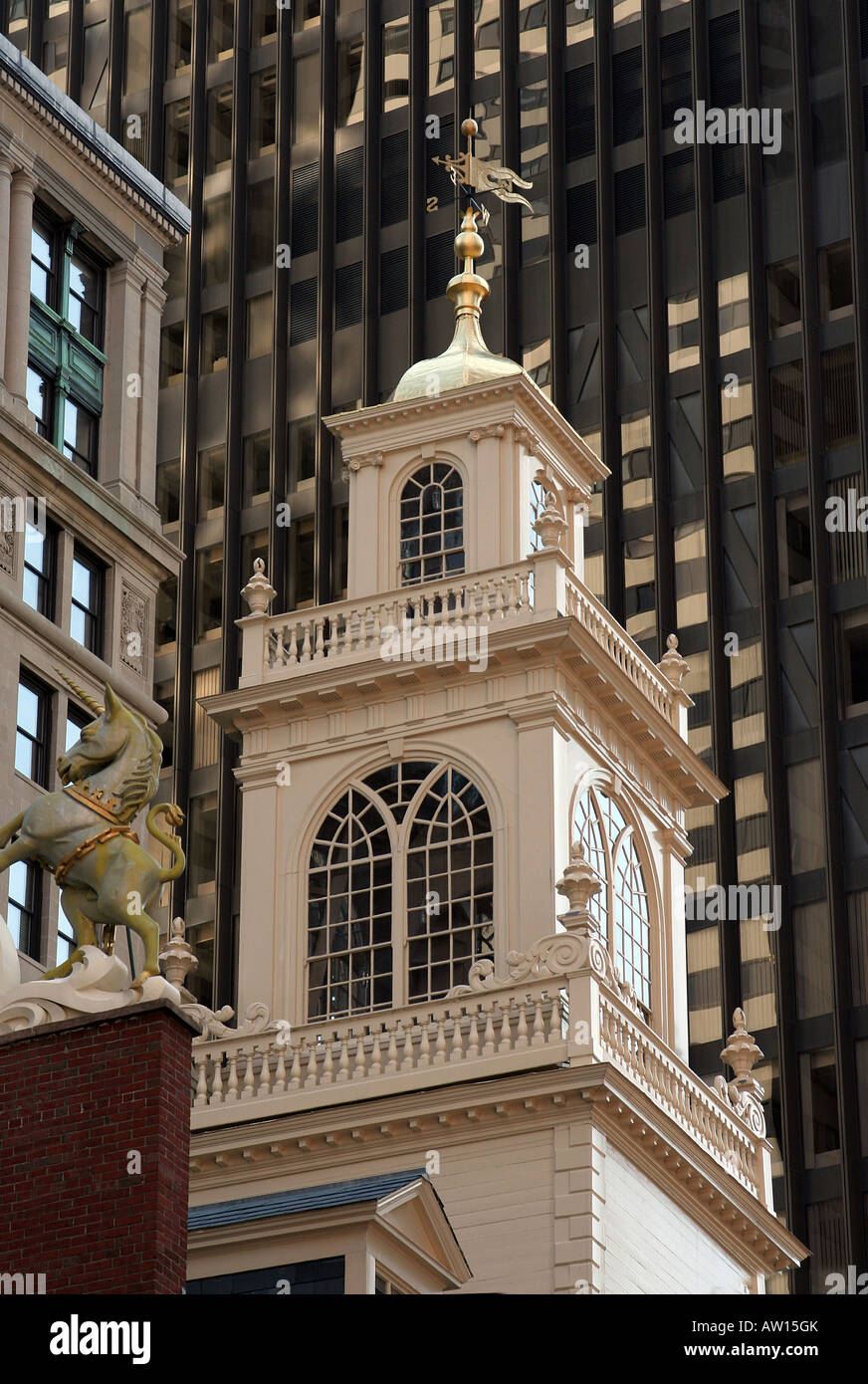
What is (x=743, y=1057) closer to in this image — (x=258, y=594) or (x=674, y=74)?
(x=258, y=594)

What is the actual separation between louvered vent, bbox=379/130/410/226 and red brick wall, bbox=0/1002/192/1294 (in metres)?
70.7

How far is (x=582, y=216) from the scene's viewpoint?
9325 cm

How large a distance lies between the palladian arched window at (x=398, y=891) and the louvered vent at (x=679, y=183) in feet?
156

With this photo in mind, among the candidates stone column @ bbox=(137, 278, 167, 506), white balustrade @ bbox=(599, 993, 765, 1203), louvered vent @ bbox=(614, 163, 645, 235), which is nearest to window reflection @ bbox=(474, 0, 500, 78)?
louvered vent @ bbox=(614, 163, 645, 235)

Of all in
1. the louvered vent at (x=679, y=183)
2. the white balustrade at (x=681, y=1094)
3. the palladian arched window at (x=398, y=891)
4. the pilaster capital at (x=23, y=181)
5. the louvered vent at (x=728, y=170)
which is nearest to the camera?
the white balustrade at (x=681, y=1094)

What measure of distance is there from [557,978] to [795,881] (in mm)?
38867

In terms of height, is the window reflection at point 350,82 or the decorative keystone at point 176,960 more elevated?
the window reflection at point 350,82

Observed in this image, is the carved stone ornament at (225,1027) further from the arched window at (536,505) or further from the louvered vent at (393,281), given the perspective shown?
the louvered vent at (393,281)

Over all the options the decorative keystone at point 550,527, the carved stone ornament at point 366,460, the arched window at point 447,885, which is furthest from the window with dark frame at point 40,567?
the arched window at point 447,885

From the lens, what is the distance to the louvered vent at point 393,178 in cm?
9806

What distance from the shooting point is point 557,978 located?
1644 inches

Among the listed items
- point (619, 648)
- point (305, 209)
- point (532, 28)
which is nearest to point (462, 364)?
point (619, 648)

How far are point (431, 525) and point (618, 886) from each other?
669 cm
